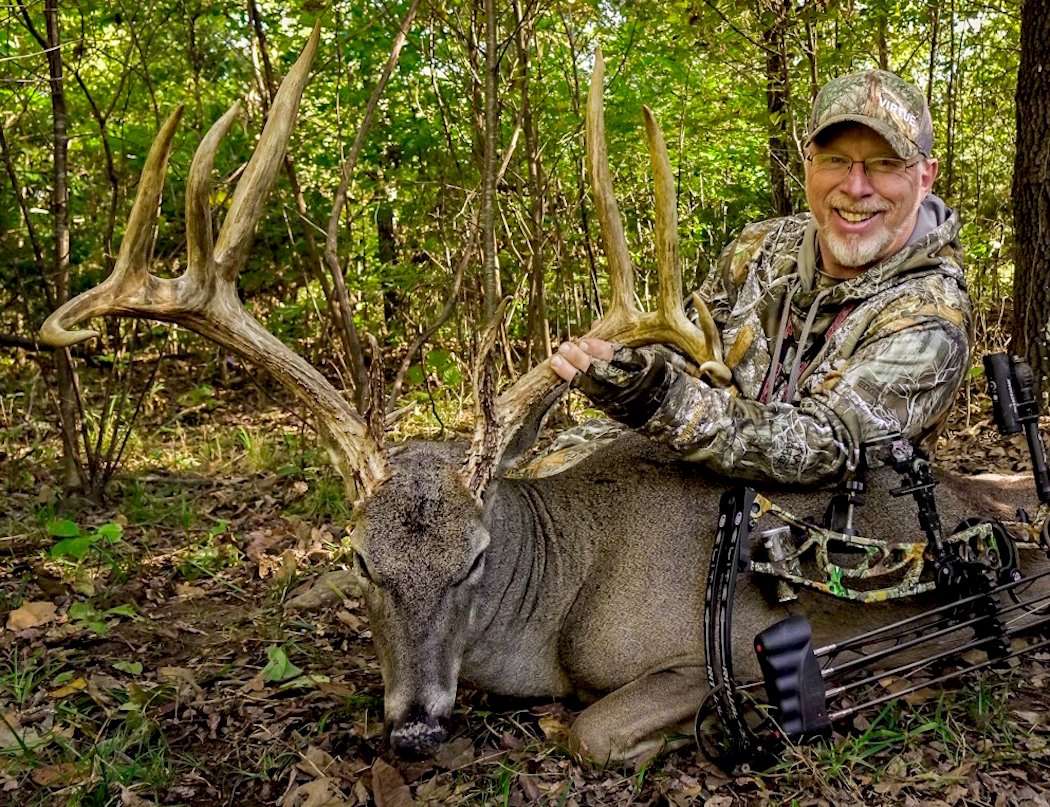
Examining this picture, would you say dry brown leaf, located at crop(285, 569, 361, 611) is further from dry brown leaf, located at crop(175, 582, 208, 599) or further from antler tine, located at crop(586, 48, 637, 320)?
antler tine, located at crop(586, 48, 637, 320)

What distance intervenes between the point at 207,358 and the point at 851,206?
7.92 metres

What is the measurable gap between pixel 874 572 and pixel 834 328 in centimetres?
98

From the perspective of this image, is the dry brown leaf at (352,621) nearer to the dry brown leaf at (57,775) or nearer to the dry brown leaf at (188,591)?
the dry brown leaf at (188,591)

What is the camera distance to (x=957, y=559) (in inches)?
139

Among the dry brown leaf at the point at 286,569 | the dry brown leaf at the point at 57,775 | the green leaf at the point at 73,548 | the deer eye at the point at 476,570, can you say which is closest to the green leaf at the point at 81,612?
the green leaf at the point at 73,548

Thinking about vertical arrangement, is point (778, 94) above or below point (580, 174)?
above

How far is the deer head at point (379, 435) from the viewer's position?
3.29m

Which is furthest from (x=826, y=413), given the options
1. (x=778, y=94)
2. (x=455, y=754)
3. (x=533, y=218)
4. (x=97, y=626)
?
(x=778, y=94)

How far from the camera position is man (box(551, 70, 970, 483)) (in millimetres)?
3414

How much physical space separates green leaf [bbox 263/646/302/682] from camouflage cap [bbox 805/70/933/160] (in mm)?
3046

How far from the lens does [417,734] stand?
318cm

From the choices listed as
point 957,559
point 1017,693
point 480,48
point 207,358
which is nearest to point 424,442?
point 957,559

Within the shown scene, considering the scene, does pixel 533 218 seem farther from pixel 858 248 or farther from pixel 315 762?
pixel 315 762

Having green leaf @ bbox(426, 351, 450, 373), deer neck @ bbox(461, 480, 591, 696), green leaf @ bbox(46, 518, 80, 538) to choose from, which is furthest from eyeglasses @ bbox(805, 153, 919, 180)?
green leaf @ bbox(426, 351, 450, 373)
